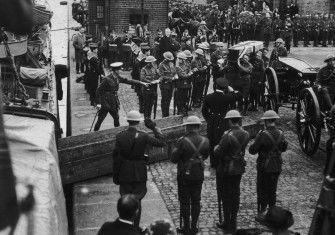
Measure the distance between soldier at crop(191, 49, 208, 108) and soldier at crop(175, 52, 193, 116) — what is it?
0.47 m

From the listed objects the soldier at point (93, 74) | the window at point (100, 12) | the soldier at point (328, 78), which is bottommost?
the soldier at point (93, 74)

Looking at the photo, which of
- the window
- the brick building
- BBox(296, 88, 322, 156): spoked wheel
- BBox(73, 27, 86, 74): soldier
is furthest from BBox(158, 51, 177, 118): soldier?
the window

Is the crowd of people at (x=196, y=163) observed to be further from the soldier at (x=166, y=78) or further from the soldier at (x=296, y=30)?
the soldier at (x=296, y=30)

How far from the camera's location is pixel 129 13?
25672 millimetres

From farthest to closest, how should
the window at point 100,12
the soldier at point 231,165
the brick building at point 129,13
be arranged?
the window at point 100,12, the brick building at point 129,13, the soldier at point 231,165

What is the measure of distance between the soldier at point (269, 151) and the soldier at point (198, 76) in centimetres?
733

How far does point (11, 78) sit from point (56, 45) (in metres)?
12.2

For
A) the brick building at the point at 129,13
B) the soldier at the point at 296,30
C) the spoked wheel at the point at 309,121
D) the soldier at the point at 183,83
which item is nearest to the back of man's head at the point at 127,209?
the spoked wheel at the point at 309,121

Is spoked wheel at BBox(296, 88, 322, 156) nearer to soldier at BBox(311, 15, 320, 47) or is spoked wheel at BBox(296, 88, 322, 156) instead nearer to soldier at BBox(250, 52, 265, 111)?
soldier at BBox(250, 52, 265, 111)

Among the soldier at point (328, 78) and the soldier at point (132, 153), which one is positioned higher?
the soldier at point (328, 78)

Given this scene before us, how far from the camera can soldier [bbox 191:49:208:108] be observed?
15.9 meters

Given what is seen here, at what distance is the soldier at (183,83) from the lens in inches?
592

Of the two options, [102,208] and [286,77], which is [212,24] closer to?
[286,77]

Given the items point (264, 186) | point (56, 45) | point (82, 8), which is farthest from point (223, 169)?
point (82, 8)
